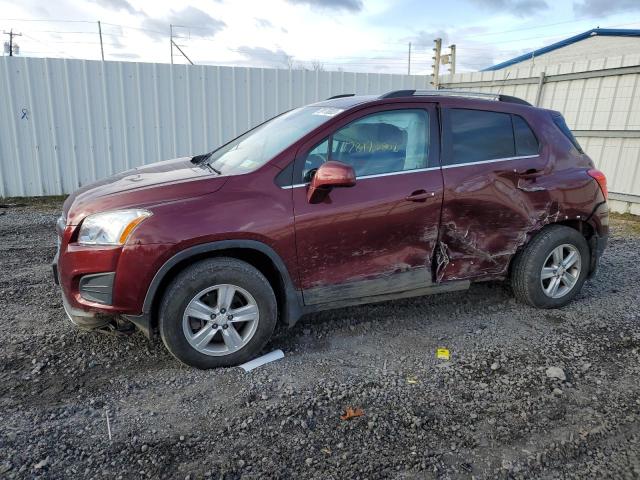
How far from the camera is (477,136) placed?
3.87m

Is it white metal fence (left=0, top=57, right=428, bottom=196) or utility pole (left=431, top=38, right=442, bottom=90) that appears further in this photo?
utility pole (left=431, top=38, right=442, bottom=90)

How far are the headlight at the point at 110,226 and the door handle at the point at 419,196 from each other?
1838 millimetres

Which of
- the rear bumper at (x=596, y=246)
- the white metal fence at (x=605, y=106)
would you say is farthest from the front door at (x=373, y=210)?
the white metal fence at (x=605, y=106)

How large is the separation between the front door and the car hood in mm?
642

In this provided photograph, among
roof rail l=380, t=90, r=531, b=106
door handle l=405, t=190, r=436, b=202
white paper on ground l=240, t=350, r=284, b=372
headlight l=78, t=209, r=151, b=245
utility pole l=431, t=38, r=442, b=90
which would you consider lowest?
white paper on ground l=240, t=350, r=284, b=372

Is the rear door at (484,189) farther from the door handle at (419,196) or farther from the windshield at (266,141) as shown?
the windshield at (266,141)

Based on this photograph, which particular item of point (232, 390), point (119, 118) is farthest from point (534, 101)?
point (232, 390)

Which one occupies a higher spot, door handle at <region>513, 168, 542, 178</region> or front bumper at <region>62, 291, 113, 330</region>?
door handle at <region>513, 168, 542, 178</region>

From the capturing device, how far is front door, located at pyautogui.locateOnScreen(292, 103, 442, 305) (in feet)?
10.8

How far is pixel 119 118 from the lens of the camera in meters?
8.80

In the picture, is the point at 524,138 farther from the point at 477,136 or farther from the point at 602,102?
the point at 602,102

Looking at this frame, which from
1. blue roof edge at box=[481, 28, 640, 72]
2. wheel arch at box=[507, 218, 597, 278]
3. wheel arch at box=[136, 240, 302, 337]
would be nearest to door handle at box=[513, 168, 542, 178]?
wheel arch at box=[507, 218, 597, 278]

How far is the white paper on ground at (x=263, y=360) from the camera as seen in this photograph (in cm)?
327

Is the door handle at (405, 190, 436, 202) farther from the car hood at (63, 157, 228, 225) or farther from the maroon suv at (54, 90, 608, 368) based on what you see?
the car hood at (63, 157, 228, 225)
